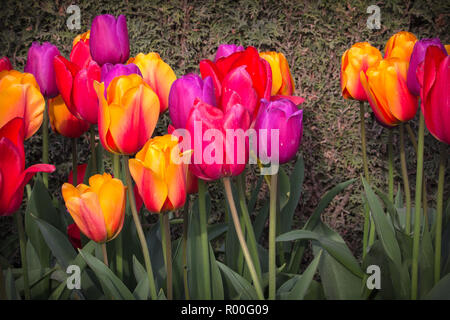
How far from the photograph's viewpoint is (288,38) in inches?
50.4

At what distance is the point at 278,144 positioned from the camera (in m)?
0.66

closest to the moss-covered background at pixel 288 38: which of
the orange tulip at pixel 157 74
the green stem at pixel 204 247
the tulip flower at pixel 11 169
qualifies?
the orange tulip at pixel 157 74

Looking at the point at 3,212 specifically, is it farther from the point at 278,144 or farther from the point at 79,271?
the point at 278,144

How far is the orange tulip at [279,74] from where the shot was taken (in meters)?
0.94

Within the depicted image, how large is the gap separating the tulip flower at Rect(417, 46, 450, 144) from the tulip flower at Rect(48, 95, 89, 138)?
61 centimetres

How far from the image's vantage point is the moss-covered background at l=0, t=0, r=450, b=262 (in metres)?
1.27

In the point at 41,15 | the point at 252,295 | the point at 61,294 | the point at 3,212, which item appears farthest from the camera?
the point at 41,15

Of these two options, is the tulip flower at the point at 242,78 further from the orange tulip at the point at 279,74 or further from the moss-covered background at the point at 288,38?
the moss-covered background at the point at 288,38

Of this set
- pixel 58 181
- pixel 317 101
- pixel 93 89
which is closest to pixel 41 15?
pixel 58 181

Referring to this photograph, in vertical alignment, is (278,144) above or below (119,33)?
below

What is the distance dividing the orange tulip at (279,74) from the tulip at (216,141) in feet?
1.06

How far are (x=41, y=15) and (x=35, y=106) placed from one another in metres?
0.63

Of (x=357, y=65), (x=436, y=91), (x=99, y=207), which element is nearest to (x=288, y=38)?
(x=357, y=65)

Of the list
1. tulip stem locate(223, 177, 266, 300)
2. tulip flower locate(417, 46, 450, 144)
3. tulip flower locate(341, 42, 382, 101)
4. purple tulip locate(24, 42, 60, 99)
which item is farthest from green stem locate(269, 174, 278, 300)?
purple tulip locate(24, 42, 60, 99)
